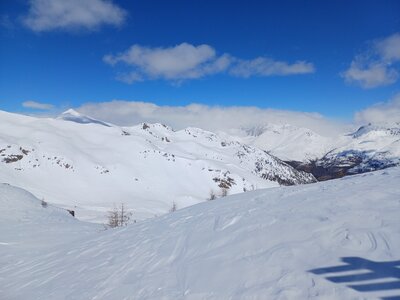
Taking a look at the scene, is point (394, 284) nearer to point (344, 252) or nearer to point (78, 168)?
point (344, 252)

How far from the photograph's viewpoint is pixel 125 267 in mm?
10469

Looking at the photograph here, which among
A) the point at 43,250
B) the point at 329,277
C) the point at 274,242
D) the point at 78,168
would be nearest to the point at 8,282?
the point at 43,250

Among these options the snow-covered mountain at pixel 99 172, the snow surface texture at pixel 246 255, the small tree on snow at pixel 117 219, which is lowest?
the small tree on snow at pixel 117 219

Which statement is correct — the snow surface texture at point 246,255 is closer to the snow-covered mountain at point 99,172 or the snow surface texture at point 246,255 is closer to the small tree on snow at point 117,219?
the small tree on snow at point 117,219

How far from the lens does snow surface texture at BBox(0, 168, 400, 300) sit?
21.9ft

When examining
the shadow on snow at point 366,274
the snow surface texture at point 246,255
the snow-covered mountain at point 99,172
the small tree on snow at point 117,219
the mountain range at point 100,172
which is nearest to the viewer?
the shadow on snow at point 366,274

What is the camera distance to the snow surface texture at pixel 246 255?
668cm

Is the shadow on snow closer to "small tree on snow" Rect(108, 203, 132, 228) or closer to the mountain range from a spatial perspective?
"small tree on snow" Rect(108, 203, 132, 228)

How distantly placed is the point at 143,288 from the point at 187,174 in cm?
16755

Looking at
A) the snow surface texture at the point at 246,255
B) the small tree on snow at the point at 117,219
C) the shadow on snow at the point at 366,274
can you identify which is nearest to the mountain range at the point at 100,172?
the small tree on snow at the point at 117,219

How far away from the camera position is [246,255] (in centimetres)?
858

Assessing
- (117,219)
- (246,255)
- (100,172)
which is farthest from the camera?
(100,172)

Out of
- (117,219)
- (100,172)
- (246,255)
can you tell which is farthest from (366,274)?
(100,172)

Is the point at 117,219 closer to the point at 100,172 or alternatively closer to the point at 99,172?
the point at 99,172
